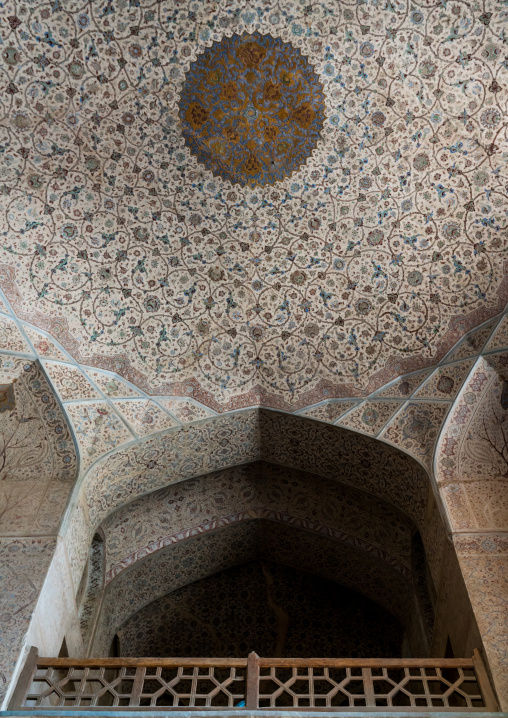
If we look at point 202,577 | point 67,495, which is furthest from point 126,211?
point 202,577

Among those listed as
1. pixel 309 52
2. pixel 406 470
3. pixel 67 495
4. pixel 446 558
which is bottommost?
pixel 446 558

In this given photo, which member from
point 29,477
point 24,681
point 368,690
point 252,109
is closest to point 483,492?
point 368,690

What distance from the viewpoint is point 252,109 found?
6.15m

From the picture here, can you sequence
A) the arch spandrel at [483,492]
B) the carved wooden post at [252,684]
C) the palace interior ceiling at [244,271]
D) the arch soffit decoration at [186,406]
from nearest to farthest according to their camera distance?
the carved wooden post at [252,684]
the arch spandrel at [483,492]
the palace interior ceiling at [244,271]
the arch soffit decoration at [186,406]

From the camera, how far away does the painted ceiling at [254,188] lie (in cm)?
569

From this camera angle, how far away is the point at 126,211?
638cm

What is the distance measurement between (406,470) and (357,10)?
13.3 ft

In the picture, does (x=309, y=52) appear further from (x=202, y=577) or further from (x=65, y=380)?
(x=202, y=577)

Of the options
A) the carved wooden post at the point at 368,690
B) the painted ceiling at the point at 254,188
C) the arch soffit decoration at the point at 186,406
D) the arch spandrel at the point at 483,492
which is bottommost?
the carved wooden post at the point at 368,690

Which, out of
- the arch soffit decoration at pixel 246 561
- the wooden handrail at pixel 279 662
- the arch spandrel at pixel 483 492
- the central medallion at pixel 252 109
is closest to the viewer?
the wooden handrail at pixel 279 662

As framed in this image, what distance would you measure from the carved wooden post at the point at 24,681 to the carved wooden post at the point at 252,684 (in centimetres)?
145

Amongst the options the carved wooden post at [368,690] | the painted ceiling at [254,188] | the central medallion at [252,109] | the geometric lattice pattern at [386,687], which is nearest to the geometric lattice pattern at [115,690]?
the geometric lattice pattern at [386,687]

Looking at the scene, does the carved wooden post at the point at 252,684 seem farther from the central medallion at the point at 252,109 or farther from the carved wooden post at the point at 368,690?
the central medallion at the point at 252,109

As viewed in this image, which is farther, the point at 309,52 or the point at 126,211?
the point at 126,211
